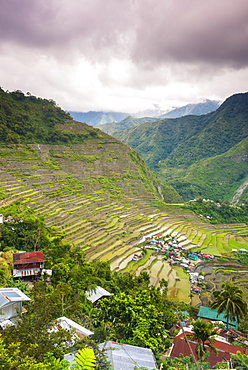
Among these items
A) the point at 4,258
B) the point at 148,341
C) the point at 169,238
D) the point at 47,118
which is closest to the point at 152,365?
the point at 148,341

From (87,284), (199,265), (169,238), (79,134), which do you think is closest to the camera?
(87,284)

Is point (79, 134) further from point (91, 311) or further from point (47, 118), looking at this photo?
point (91, 311)

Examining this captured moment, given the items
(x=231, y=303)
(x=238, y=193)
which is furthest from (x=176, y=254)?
(x=238, y=193)

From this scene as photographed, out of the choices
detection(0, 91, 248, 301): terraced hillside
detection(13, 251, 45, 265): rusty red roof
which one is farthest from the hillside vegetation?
detection(13, 251, 45, 265): rusty red roof

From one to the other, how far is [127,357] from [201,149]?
4791 inches

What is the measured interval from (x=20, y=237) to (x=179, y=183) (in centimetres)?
7277

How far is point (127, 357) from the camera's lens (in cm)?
692

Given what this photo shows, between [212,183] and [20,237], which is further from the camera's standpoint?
[212,183]

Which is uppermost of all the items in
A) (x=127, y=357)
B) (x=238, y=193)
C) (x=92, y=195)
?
(x=92, y=195)

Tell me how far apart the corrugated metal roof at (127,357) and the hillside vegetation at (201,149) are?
7605 centimetres

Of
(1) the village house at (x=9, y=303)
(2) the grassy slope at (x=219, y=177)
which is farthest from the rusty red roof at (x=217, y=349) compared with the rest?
(2) the grassy slope at (x=219, y=177)

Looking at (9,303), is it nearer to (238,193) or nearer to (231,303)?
(231,303)

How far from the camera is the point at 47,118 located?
5444 centimetres

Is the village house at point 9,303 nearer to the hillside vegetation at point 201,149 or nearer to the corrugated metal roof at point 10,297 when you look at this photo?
the corrugated metal roof at point 10,297
